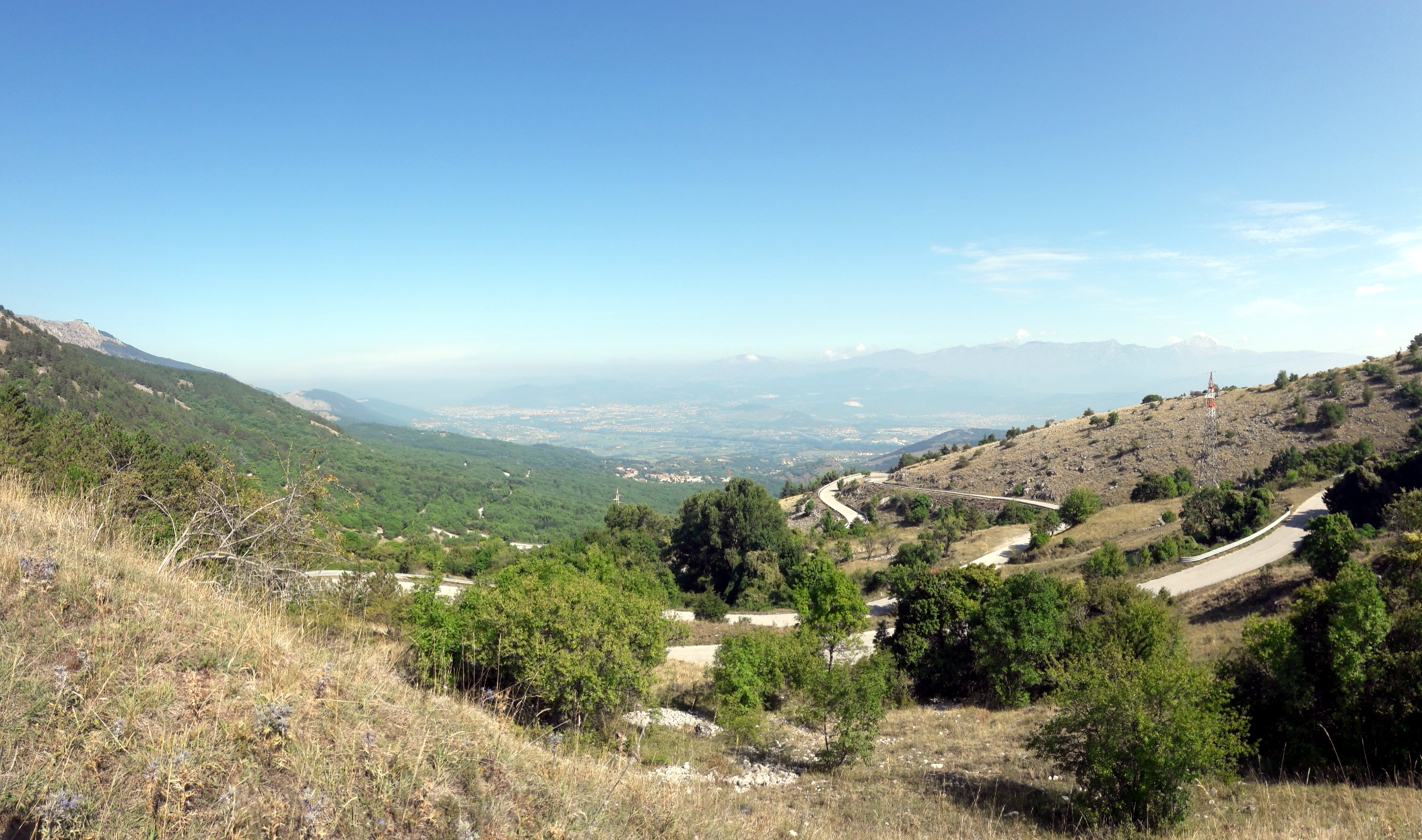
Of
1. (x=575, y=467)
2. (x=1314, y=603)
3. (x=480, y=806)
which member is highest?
(x=480, y=806)

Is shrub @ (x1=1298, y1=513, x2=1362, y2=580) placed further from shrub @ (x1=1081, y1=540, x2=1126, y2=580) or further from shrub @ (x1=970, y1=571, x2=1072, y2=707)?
shrub @ (x1=970, y1=571, x2=1072, y2=707)

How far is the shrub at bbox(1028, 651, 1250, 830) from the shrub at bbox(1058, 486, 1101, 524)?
42.8 metres

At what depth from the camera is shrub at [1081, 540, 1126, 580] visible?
31766 mm

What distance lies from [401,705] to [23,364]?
97.4m

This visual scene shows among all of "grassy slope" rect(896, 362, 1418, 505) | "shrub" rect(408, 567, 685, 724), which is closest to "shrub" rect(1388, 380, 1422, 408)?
"grassy slope" rect(896, 362, 1418, 505)

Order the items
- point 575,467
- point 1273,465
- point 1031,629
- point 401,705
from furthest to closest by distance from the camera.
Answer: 1. point 575,467
2. point 1273,465
3. point 1031,629
4. point 401,705

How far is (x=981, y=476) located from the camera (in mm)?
65312

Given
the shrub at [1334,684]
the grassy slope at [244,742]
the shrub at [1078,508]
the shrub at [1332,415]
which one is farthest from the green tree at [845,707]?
the shrub at [1332,415]

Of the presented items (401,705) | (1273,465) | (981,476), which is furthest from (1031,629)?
(981,476)

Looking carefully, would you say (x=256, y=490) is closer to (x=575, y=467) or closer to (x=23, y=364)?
(x=23, y=364)

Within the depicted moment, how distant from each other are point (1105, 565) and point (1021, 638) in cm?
1510

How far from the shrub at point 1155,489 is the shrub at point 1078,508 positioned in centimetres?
404

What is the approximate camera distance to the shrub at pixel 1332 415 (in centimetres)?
5209

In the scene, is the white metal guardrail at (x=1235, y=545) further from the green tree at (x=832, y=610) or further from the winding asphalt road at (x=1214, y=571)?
the green tree at (x=832, y=610)
